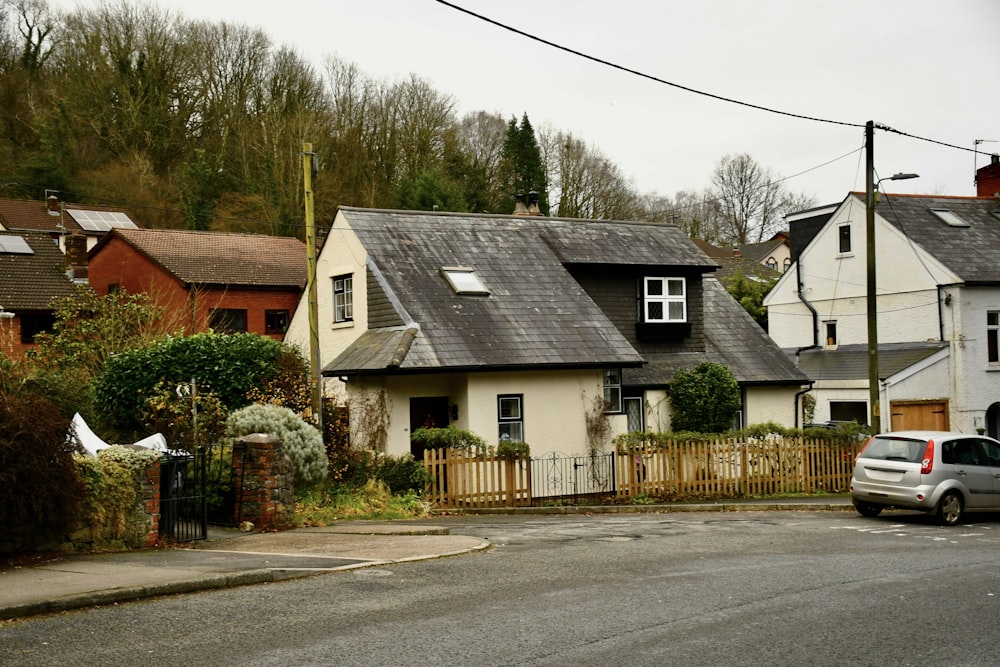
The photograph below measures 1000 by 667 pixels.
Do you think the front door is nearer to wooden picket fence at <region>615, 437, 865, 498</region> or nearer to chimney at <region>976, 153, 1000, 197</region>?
wooden picket fence at <region>615, 437, 865, 498</region>

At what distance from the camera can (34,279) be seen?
39.7 m

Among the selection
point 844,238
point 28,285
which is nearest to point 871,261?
point 844,238

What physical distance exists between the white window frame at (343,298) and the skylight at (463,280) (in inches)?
99.0

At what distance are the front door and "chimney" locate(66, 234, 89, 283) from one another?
25.2 m

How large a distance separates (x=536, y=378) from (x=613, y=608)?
14948mm

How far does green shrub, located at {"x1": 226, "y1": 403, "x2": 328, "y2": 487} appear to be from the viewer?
18219mm

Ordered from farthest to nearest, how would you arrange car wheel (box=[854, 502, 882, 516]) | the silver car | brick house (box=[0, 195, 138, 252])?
1. brick house (box=[0, 195, 138, 252])
2. car wheel (box=[854, 502, 882, 516])
3. the silver car

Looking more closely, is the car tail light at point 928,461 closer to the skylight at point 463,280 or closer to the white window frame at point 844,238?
the skylight at point 463,280

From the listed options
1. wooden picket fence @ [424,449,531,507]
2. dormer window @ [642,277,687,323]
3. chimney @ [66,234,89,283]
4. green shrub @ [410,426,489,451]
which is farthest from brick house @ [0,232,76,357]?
dormer window @ [642,277,687,323]

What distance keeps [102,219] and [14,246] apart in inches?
508

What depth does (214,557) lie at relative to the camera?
41.0 ft

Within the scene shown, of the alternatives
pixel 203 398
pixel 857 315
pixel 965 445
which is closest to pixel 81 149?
pixel 203 398

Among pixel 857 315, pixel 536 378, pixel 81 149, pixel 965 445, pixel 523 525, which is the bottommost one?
pixel 523 525

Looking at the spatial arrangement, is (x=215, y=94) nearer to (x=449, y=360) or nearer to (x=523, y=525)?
(x=449, y=360)
